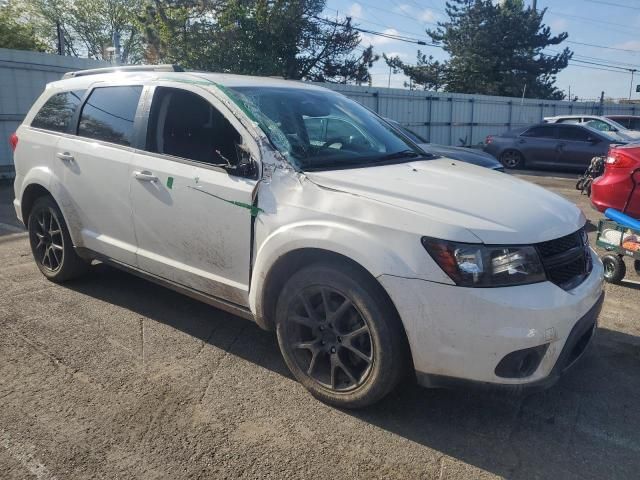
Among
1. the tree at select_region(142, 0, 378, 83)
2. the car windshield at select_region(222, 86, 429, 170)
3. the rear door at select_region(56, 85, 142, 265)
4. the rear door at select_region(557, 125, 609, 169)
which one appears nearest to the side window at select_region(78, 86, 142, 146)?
the rear door at select_region(56, 85, 142, 265)

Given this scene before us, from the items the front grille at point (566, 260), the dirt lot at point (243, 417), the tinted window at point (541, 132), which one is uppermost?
the tinted window at point (541, 132)

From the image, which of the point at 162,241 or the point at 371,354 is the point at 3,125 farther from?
the point at 371,354

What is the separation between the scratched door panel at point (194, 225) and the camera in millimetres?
3326

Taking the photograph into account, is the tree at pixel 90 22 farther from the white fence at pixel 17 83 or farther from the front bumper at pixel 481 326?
the front bumper at pixel 481 326

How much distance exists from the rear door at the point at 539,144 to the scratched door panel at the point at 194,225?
13699 millimetres

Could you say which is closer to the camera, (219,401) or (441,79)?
(219,401)

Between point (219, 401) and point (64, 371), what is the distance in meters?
1.08

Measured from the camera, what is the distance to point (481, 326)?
2564mm

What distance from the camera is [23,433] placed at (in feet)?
9.36

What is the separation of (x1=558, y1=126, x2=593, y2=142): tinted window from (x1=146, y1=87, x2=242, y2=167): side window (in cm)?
1353

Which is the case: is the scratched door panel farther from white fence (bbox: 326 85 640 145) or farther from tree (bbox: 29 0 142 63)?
tree (bbox: 29 0 142 63)

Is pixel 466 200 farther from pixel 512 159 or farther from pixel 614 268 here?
pixel 512 159

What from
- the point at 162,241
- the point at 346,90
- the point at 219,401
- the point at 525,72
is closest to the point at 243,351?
the point at 219,401

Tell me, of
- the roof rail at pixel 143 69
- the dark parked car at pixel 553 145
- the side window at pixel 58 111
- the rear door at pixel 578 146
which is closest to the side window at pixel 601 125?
the dark parked car at pixel 553 145
